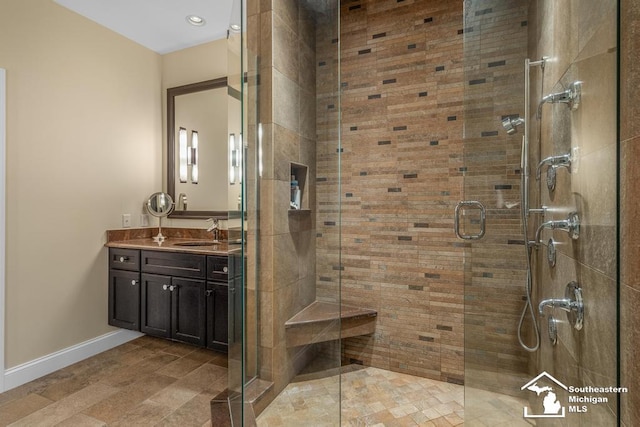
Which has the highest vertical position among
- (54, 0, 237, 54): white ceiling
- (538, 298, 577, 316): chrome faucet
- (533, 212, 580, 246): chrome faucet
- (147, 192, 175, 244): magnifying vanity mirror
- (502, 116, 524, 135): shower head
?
(54, 0, 237, 54): white ceiling

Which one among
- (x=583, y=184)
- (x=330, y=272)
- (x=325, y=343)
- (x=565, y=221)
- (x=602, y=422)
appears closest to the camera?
(x=602, y=422)

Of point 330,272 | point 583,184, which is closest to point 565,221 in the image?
point 583,184

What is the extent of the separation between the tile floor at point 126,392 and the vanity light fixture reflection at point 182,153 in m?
1.64

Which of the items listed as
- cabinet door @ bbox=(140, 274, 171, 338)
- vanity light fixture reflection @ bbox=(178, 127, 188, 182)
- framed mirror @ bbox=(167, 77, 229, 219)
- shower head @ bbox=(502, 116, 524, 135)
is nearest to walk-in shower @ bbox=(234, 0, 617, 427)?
shower head @ bbox=(502, 116, 524, 135)

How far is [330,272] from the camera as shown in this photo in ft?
5.73

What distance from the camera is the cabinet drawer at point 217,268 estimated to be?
7.77 feet

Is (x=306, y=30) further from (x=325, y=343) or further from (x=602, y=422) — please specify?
(x=602, y=422)

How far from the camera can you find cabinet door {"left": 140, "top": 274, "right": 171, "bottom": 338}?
8.48 ft

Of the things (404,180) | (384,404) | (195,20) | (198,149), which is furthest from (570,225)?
(195,20)

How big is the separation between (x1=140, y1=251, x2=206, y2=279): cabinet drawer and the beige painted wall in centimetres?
54

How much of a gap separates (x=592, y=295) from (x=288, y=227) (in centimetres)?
122

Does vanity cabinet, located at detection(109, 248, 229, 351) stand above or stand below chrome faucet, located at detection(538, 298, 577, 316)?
below

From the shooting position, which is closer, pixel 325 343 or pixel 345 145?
pixel 325 343

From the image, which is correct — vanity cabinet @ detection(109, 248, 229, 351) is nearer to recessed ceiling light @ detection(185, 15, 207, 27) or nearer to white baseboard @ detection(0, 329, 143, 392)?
white baseboard @ detection(0, 329, 143, 392)
